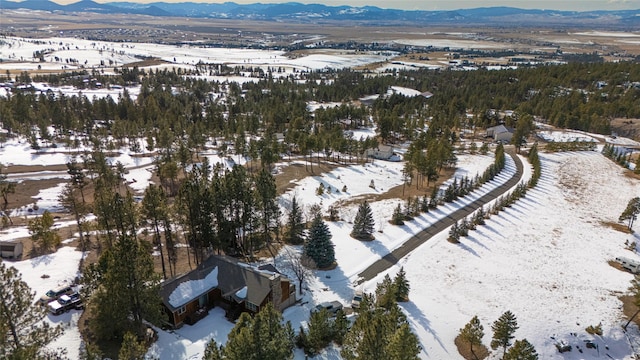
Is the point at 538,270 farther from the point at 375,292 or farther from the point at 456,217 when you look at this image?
the point at 375,292

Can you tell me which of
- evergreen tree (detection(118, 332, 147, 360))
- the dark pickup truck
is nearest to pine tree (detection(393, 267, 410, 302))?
evergreen tree (detection(118, 332, 147, 360))

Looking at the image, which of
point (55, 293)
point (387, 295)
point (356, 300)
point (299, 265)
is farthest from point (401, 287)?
point (55, 293)

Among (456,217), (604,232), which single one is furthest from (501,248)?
(604,232)

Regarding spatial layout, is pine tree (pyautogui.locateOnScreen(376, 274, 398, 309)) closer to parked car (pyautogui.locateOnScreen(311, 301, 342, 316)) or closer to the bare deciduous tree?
parked car (pyautogui.locateOnScreen(311, 301, 342, 316))

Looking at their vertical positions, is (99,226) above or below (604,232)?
above

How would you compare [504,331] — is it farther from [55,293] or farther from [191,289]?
[55,293]

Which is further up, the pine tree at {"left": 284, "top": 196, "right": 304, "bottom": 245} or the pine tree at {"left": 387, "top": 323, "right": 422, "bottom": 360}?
the pine tree at {"left": 387, "top": 323, "right": 422, "bottom": 360}
